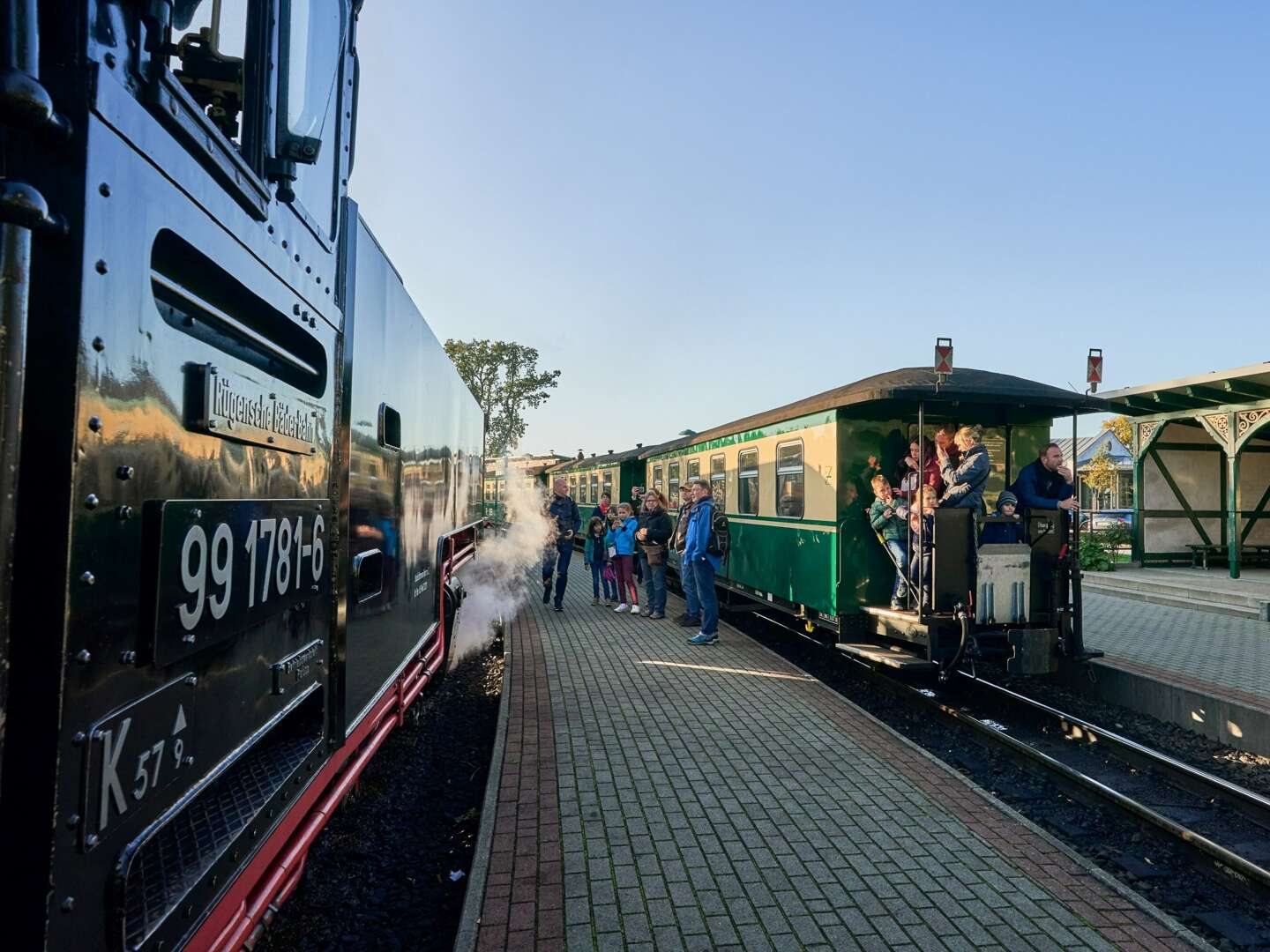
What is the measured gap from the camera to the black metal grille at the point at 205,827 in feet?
4.67

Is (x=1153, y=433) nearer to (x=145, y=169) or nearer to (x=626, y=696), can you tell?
(x=626, y=696)

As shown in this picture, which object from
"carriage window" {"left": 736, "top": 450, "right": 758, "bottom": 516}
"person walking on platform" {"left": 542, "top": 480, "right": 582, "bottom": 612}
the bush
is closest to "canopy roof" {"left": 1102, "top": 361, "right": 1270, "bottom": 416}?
the bush

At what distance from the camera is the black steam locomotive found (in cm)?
107

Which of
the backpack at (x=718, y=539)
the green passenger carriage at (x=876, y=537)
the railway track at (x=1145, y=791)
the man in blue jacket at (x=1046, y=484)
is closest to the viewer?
the railway track at (x=1145, y=791)

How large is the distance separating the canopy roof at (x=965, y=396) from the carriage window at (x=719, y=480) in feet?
9.73

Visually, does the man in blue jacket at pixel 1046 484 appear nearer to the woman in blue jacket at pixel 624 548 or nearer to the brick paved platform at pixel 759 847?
the brick paved platform at pixel 759 847

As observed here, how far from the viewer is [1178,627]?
990cm

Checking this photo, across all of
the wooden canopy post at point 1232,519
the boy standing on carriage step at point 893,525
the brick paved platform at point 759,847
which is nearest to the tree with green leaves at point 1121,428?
the wooden canopy post at point 1232,519

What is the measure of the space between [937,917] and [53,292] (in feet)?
11.7

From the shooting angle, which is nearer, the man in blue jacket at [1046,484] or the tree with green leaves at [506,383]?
the man in blue jacket at [1046,484]

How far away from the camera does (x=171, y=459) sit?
1385mm

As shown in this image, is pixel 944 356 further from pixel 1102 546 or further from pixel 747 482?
pixel 1102 546

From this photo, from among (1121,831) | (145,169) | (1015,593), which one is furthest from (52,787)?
(1015,593)

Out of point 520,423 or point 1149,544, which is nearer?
point 1149,544
